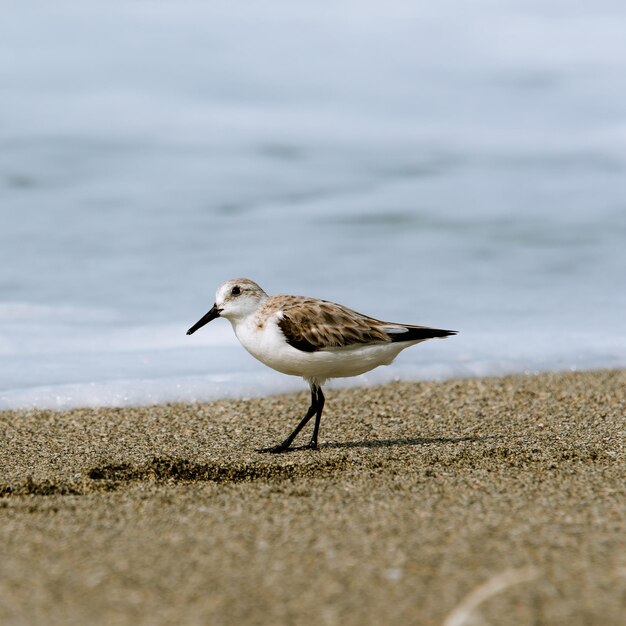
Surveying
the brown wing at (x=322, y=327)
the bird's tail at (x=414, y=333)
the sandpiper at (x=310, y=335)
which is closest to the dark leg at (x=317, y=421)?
the sandpiper at (x=310, y=335)

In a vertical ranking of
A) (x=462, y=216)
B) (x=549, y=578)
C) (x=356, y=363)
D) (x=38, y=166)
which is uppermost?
(x=38, y=166)

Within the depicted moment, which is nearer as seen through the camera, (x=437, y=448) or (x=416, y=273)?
(x=437, y=448)

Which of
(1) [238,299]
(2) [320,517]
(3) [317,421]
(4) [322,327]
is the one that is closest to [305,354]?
(4) [322,327]

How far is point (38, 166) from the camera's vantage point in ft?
50.6

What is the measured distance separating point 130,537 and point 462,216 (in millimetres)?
10980

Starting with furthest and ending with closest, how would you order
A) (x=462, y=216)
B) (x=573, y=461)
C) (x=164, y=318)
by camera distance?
(x=462, y=216), (x=164, y=318), (x=573, y=461)

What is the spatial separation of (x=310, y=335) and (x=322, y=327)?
3.8 inches

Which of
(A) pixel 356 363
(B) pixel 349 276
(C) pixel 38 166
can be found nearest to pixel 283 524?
(A) pixel 356 363

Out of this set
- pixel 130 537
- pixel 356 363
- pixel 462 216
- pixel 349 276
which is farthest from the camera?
pixel 462 216

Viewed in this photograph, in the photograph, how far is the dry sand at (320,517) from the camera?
2.83 m

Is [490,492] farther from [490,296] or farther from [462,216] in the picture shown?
[462,216]

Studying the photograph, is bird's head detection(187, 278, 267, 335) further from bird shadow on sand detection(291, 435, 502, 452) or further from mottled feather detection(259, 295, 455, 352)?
bird shadow on sand detection(291, 435, 502, 452)

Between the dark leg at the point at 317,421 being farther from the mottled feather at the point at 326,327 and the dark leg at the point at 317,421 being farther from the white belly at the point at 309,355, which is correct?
the mottled feather at the point at 326,327

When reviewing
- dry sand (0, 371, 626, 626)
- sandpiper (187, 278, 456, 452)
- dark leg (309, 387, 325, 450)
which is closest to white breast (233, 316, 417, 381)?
sandpiper (187, 278, 456, 452)
